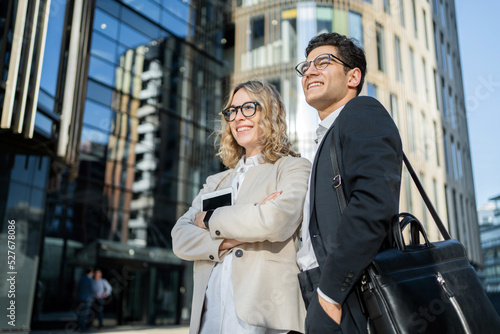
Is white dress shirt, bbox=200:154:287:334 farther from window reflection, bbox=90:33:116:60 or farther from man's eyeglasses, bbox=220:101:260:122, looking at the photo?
window reflection, bbox=90:33:116:60

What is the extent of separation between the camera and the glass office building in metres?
8.98

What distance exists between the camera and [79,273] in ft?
51.8

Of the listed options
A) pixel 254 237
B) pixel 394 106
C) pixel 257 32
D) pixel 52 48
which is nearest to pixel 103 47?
pixel 257 32

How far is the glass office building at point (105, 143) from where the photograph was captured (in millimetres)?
8984

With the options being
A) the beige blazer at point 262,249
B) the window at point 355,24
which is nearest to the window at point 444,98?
the window at point 355,24

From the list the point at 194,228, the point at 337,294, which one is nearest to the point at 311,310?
the point at 337,294

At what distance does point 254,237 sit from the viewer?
1.99 meters

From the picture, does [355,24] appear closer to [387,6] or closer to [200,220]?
[387,6]

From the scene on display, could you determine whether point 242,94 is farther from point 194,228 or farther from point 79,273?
point 79,273

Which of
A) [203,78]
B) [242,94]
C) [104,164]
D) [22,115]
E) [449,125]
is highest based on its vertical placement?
[203,78]

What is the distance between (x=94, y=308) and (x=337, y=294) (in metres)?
15.7

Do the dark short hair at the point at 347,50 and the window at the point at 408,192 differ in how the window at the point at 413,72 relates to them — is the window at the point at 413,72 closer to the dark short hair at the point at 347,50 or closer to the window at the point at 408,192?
the window at the point at 408,192

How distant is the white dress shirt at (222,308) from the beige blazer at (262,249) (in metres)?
0.03

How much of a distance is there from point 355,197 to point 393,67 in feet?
64.4
